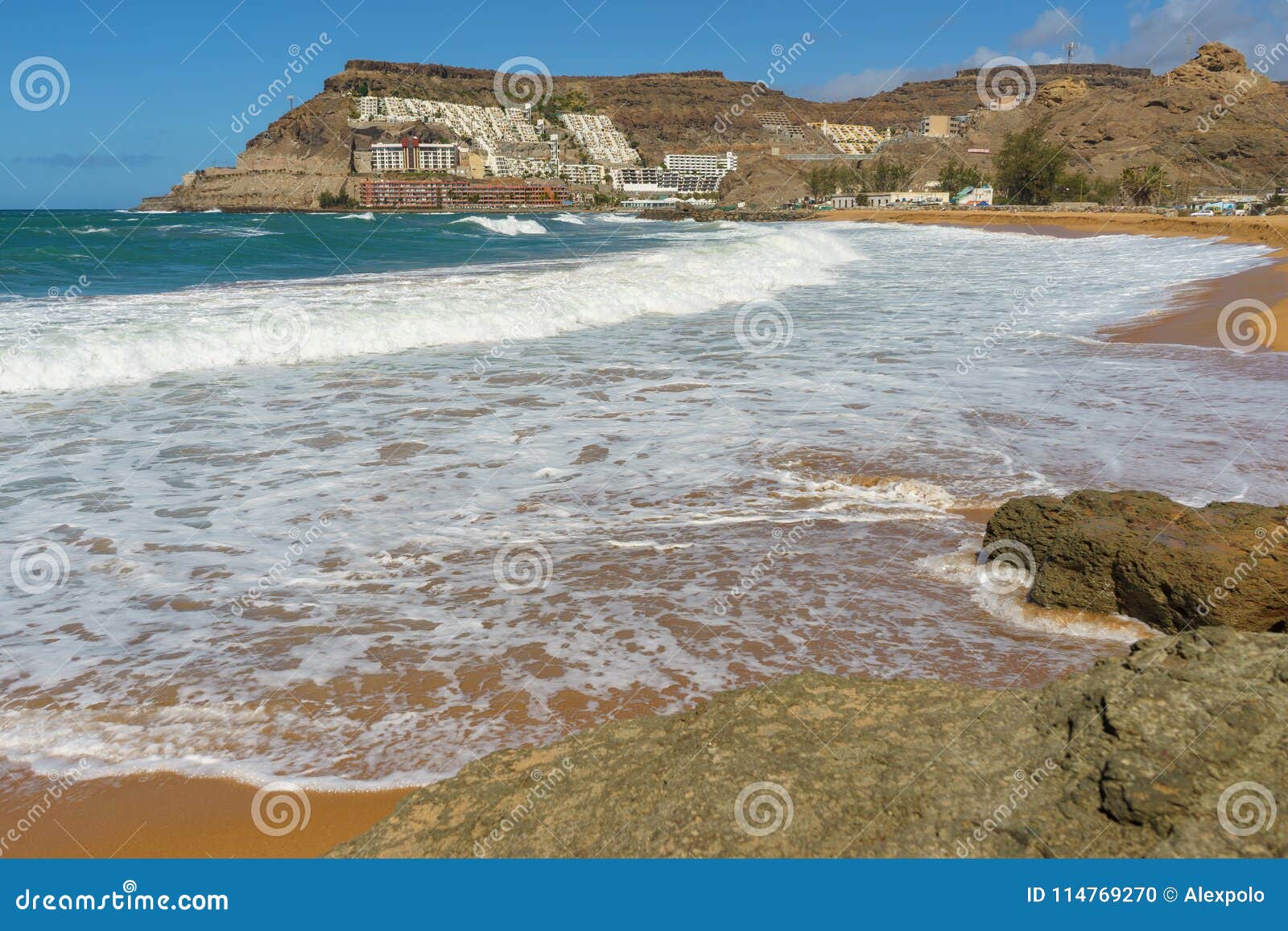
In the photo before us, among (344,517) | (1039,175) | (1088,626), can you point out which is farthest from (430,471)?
(1039,175)

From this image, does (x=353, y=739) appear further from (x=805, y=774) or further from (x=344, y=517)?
(x=344, y=517)

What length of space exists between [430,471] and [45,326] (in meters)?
10.6

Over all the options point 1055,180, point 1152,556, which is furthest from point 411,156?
point 1152,556

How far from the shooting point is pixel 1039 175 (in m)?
109

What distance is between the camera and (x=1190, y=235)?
51.0 m

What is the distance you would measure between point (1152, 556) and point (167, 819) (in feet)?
15.6

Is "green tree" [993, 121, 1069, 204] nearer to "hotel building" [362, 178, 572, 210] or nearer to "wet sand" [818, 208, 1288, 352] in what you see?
"wet sand" [818, 208, 1288, 352]

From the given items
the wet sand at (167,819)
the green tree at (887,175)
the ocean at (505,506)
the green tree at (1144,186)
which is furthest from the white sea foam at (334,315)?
the green tree at (887,175)

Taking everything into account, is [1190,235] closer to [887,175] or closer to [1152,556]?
[1152,556]

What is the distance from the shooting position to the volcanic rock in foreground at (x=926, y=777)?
7.25ft

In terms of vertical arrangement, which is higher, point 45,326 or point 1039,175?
point 1039,175

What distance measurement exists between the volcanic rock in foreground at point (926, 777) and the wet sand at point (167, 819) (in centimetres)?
58

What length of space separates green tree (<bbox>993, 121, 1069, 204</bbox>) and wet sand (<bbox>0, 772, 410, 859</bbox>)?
122238 millimetres

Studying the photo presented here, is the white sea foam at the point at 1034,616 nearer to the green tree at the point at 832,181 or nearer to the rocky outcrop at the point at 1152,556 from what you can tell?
the rocky outcrop at the point at 1152,556
